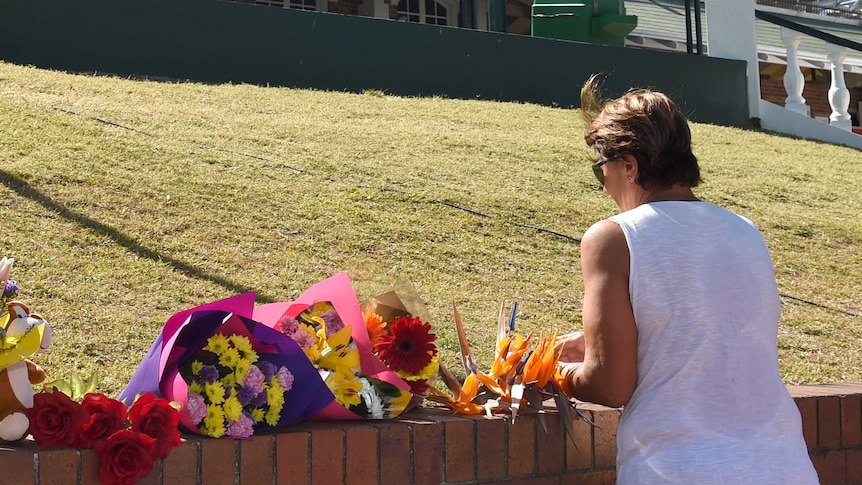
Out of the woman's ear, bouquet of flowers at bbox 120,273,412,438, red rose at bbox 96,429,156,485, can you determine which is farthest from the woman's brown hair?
red rose at bbox 96,429,156,485

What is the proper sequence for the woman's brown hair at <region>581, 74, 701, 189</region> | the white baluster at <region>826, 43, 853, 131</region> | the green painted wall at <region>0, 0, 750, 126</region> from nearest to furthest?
1. the woman's brown hair at <region>581, 74, 701, 189</region>
2. the green painted wall at <region>0, 0, 750, 126</region>
3. the white baluster at <region>826, 43, 853, 131</region>

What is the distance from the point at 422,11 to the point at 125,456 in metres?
18.5

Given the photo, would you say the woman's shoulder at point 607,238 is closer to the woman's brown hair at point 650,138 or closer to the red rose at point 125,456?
the woman's brown hair at point 650,138

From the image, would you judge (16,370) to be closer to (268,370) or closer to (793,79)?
(268,370)

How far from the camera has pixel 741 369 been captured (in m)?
2.26

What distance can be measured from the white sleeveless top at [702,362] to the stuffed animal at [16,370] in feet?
4.13

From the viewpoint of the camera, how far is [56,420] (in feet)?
6.64

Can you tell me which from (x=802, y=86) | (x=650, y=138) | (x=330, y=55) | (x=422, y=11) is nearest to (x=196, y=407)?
(x=650, y=138)

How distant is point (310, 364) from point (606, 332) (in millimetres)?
666

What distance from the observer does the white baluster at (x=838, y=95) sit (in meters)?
14.3

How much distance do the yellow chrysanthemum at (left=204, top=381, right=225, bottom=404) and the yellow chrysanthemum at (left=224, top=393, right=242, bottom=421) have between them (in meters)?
0.02

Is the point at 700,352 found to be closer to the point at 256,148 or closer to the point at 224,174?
the point at 224,174

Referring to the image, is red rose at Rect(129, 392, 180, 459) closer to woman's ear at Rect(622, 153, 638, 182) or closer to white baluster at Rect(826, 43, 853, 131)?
woman's ear at Rect(622, 153, 638, 182)

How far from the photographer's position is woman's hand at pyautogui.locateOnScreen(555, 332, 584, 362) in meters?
2.65
